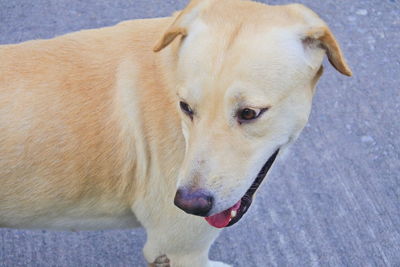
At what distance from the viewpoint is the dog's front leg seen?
2.54 metres

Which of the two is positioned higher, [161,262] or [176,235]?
[176,235]

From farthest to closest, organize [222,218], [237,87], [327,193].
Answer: [327,193] < [222,218] < [237,87]

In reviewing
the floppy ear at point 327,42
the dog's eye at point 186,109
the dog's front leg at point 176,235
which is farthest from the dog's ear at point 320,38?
the dog's front leg at point 176,235

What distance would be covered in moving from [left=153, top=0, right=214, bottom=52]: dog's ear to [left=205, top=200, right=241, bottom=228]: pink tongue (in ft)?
2.29

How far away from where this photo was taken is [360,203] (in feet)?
11.6

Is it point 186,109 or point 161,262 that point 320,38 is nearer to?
point 186,109

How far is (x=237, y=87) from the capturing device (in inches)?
83.5

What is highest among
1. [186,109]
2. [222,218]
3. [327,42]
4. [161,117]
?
[327,42]

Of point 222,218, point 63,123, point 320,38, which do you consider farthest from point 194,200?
point 320,38

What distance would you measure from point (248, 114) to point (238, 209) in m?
0.45

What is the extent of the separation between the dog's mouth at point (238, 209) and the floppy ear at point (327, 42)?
0.42 meters

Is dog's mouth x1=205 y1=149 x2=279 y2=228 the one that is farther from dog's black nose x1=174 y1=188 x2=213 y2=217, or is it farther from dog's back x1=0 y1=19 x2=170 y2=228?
dog's back x1=0 y1=19 x2=170 y2=228

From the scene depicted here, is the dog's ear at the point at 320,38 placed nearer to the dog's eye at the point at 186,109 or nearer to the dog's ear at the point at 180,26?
the dog's ear at the point at 180,26

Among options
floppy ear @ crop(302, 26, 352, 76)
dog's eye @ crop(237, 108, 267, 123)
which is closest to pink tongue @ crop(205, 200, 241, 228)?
dog's eye @ crop(237, 108, 267, 123)
